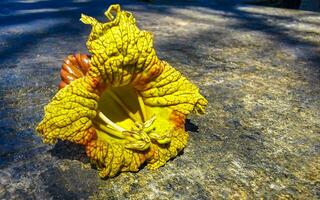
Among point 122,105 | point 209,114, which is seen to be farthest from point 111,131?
point 209,114

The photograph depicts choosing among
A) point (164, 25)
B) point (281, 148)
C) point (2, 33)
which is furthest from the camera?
point (164, 25)

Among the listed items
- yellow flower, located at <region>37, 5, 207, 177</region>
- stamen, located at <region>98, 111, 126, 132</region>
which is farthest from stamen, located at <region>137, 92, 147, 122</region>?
stamen, located at <region>98, 111, 126, 132</region>

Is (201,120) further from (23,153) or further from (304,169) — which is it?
(23,153)

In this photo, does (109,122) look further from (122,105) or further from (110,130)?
(122,105)

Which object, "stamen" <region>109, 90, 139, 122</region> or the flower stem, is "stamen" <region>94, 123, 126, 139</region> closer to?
the flower stem

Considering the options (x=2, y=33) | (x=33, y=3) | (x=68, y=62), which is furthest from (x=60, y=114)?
(x=33, y=3)

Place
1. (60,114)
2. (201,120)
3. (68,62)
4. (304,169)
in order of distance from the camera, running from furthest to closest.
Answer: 1. (201,120)
2. (304,169)
3. (68,62)
4. (60,114)

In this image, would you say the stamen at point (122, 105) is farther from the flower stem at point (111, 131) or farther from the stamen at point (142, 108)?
the flower stem at point (111, 131)
